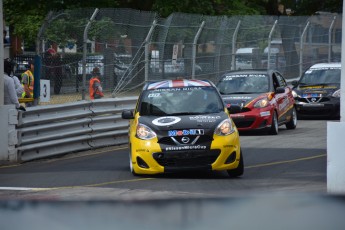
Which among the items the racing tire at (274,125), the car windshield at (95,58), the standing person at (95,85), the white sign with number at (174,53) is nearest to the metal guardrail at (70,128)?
the standing person at (95,85)

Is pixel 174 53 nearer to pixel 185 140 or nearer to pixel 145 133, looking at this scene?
pixel 145 133

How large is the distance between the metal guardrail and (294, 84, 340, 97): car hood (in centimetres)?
687

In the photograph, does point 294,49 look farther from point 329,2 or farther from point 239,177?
point 239,177

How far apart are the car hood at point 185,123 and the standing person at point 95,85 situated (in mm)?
7324

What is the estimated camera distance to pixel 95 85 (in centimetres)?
1945

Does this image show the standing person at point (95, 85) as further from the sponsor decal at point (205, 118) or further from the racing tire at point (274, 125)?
the sponsor decal at point (205, 118)

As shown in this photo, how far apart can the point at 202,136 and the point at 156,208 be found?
29.4 ft

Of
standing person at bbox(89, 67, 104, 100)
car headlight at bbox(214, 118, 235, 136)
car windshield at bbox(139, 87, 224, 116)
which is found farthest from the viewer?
standing person at bbox(89, 67, 104, 100)

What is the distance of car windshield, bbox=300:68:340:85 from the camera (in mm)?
24125

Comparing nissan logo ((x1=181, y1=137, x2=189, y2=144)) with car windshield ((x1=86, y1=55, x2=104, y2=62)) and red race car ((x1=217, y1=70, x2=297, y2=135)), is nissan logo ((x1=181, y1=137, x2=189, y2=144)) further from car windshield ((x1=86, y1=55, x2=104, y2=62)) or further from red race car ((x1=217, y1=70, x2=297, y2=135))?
car windshield ((x1=86, y1=55, x2=104, y2=62))

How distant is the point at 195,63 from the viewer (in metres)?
25.1

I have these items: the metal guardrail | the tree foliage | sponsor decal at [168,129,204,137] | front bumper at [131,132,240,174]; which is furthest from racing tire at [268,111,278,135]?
the tree foliage

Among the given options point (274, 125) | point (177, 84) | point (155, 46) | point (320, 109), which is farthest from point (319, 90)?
point (177, 84)

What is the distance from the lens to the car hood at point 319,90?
2323 cm
